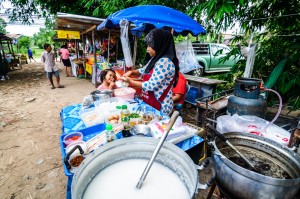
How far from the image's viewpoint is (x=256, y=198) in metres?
1.14

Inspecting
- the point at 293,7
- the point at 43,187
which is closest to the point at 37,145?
the point at 43,187

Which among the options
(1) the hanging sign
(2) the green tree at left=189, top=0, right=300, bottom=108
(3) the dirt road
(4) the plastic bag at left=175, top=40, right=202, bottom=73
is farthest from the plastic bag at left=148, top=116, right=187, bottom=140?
(1) the hanging sign

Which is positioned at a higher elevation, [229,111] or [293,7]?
[293,7]

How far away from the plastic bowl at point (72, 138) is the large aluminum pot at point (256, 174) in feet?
3.95

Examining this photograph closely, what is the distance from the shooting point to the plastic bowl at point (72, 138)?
1510 mm

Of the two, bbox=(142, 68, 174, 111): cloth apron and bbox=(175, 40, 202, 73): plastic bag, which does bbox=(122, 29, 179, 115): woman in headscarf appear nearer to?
bbox=(142, 68, 174, 111): cloth apron

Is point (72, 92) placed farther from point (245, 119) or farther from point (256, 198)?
point (256, 198)

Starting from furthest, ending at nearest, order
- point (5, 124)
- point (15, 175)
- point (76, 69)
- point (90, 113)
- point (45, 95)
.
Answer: point (76, 69) → point (45, 95) → point (5, 124) → point (15, 175) → point (90, 113)

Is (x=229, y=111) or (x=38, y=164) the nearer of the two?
(x=229, y=111)

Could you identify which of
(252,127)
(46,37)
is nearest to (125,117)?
(252,127)

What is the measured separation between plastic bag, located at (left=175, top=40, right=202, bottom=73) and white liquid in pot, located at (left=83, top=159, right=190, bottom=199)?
6052 mm

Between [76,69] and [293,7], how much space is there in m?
10.2

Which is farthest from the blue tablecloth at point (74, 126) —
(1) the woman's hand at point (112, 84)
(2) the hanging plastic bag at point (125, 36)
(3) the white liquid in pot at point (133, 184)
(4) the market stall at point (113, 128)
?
(2) the hanging plastic bag at point (125, 36)

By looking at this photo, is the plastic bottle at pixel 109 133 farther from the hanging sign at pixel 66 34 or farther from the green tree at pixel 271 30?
the hanging sign at pixel 66 34
